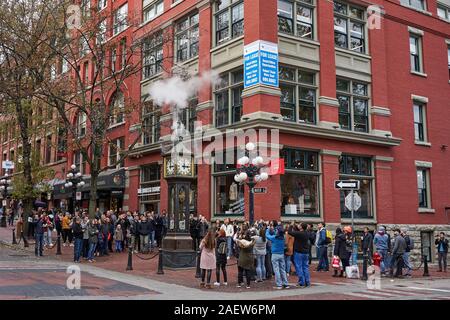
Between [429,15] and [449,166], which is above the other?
[429,15]

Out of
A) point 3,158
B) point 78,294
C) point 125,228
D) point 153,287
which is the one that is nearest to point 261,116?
point 125,228

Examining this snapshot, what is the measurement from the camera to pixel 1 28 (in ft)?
75.8

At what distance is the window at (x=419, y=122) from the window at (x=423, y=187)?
200 cm

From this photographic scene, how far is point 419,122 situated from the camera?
96.7 feet

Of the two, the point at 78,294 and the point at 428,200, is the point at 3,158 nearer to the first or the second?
the point at 428,200

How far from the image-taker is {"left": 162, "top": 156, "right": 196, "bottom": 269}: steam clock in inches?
703

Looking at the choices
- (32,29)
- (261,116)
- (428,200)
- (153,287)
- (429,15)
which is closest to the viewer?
(153,287)

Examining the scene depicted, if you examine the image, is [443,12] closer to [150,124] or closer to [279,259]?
[150,124]

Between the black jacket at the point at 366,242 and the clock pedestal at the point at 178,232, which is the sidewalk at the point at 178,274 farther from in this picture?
the black jacket at the point at 366,242

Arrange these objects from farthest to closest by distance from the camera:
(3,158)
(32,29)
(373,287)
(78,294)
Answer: (3,158), (32,29), (373,287), (78,294)

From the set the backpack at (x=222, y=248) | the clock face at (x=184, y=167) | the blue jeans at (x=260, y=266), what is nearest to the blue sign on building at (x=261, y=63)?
the clock face at (x=184, y=167)

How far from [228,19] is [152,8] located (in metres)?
8.70

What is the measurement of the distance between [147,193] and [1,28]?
12209 mm

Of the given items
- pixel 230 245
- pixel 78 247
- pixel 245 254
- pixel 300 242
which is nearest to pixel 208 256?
pixel 245 254
